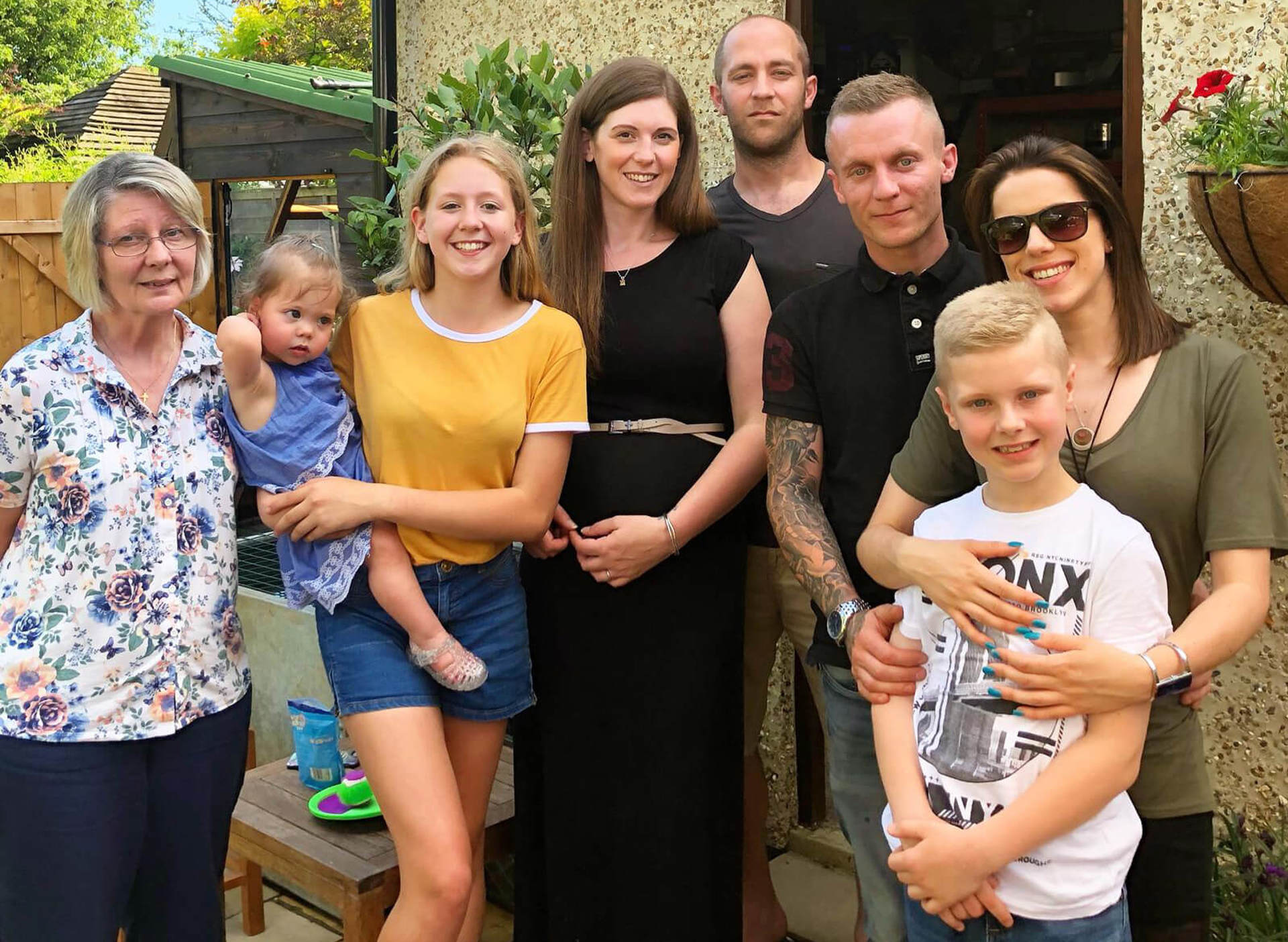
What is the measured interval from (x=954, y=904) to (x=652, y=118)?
5.37 feet

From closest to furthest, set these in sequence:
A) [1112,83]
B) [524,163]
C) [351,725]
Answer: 1. [351,725]
2. [524,163]
3. [1112,83]

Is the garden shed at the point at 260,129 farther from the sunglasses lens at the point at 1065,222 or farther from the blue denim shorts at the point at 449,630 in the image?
the sunglasses lens at the point at 1065,222

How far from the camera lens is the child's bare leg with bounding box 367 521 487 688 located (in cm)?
230

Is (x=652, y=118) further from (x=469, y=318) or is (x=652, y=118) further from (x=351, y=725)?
(x=351, y=725)

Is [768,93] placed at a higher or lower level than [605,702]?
higher

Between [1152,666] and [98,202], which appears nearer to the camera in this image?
[1152,666]

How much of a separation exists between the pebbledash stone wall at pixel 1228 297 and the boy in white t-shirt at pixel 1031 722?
116 cm

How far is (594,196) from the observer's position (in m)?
2.64

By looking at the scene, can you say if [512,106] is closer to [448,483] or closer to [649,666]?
[448,483]

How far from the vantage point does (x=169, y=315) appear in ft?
7.70

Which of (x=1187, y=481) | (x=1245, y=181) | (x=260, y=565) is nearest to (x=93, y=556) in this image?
(x=1187, y=481)

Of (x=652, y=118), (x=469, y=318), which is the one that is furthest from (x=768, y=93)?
(x=469, y=318)

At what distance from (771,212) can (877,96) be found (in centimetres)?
78

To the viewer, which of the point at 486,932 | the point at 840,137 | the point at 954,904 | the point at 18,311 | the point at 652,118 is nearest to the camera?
the point at 954,904
